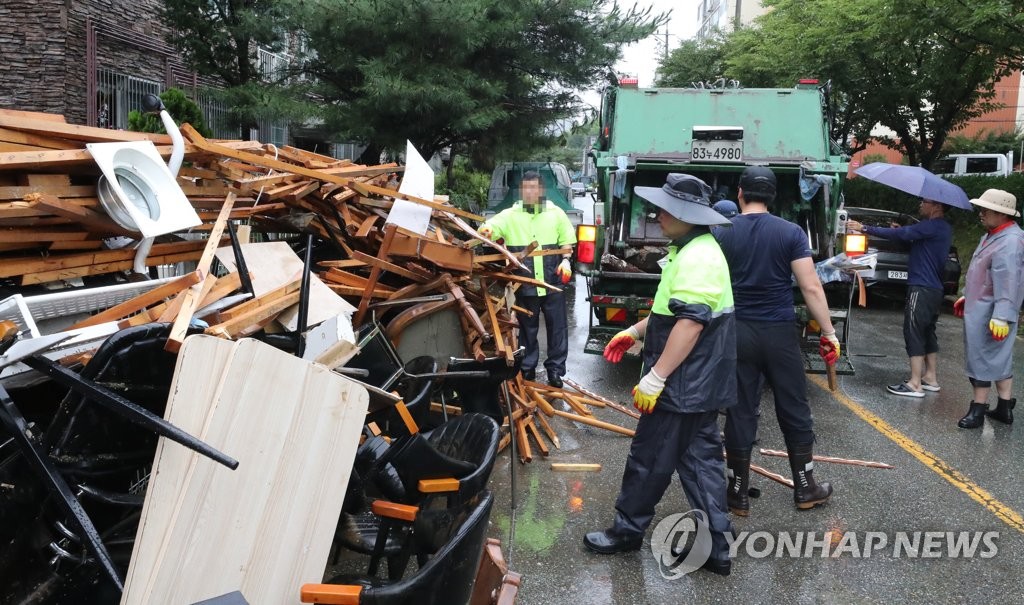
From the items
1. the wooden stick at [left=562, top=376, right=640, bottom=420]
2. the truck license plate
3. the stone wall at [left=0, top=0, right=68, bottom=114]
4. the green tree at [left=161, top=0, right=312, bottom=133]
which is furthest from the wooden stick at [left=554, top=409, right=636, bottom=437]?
the stone wall at [left=0, top=0, right=68, bottom=114]

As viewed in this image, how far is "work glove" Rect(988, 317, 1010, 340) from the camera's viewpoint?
5867mm


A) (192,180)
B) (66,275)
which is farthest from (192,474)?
(192,180)

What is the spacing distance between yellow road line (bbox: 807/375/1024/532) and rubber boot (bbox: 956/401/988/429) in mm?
528

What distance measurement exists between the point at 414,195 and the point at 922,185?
4.17 meters

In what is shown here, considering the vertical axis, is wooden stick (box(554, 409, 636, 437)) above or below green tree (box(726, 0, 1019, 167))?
below

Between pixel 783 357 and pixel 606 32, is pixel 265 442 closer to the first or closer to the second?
pixel 783 357

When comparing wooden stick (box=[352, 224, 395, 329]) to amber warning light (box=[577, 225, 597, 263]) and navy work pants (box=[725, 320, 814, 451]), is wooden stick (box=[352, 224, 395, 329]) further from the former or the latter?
amber warning light (box=[577, 225, 597, 263])

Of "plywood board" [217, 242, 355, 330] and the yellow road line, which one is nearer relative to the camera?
"plywood board" [217, 242, 355, 330]

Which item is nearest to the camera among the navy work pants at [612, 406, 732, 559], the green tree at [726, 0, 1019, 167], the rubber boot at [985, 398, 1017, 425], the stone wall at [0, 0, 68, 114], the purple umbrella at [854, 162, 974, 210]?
the navy work pants at [612, 406, 732, 559]

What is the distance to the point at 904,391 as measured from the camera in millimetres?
7070

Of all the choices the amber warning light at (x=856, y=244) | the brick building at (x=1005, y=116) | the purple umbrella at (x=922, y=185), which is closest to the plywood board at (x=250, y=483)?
the purple umbrella at (x=922, y=185)

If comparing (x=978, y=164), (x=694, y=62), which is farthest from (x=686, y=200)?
(x=694, y=62)

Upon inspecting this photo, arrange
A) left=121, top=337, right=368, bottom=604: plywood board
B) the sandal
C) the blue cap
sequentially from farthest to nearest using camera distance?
1. the sandal
2. the blue cap
3. left=121, top=337, right=368, bottom=604: plywood board

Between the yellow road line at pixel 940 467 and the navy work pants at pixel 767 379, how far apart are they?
1.17 m
